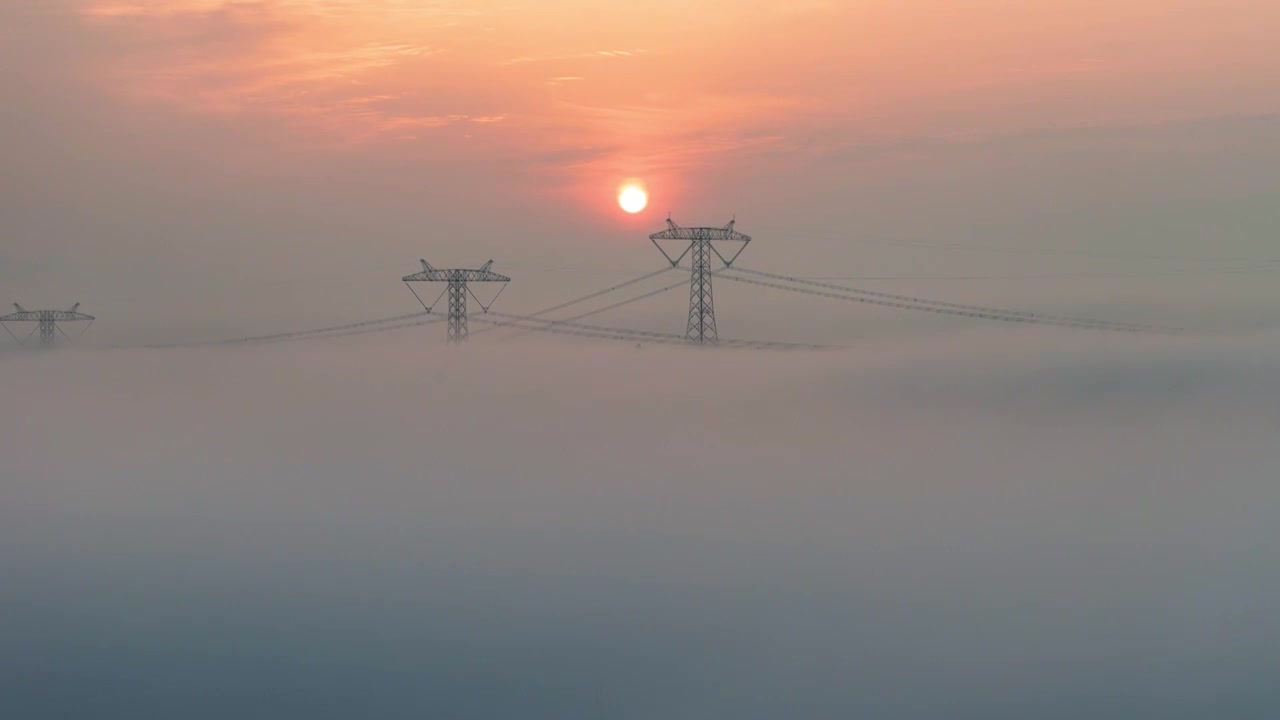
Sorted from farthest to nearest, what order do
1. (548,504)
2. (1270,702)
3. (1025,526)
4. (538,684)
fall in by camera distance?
(548,504) < (1025,526) < (538,684) < (1270,702)

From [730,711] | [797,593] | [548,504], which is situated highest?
[548,504]

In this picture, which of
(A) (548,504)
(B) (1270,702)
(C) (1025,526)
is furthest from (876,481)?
(B) (1270,702)

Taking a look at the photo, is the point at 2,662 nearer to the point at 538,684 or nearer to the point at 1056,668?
the point at 538,684

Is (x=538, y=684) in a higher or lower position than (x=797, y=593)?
lower

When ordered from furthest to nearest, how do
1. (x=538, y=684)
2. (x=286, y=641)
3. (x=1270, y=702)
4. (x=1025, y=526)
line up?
1. (x=1025, y=526)
2. (x=286, y=641)
3. (x=538, y=684)
4. (x=1270, y=702)

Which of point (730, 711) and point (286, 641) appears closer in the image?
point (730, 711)

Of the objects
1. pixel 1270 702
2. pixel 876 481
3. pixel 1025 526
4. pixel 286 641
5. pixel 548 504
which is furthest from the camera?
pixel 876 481

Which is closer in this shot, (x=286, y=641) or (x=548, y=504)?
(x=286, y=641)

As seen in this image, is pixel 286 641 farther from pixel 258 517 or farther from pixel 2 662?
pixel 258 517

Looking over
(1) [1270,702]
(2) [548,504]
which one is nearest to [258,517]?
(2) [548,504]
